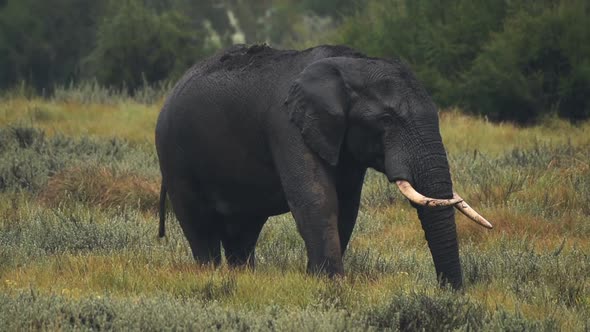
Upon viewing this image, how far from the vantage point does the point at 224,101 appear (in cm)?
913

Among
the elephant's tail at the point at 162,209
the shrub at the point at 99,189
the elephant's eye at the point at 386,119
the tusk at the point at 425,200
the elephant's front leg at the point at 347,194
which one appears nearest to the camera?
the tusk at the point at 425,200

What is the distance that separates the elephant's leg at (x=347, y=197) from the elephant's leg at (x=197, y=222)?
1.17 metres

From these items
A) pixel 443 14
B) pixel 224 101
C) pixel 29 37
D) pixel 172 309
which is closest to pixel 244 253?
pixel 224 101

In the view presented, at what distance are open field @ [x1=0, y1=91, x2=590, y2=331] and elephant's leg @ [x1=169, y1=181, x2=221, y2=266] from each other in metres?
0.27

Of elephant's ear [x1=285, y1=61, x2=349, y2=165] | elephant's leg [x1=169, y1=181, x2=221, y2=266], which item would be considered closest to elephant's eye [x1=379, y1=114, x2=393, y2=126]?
elephant's ear [x1=285, y1=61, x2=349, y2=165]

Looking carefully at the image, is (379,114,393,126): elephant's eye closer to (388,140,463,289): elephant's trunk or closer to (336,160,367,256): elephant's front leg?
(388,140,463,289): elephant's trunk

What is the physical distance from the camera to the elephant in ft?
26.7

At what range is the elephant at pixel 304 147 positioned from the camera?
8.12m

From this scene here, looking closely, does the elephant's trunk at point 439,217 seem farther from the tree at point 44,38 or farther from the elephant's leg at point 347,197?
the tree at point 44,38

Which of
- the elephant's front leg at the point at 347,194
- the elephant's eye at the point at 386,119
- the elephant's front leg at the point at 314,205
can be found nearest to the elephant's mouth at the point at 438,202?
the elephant's eye at the point at 386,119

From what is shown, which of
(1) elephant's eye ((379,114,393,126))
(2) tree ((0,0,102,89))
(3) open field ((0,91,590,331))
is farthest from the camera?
(2) tree ((0,0,102,89))

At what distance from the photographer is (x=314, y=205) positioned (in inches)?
327

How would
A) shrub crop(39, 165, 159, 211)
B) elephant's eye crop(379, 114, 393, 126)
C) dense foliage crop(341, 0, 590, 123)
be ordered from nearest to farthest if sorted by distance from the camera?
elephant's eye crop(379, 114, 393, 126) → shrub crop(39, 165, 159, 211) → dense foliage crop(341, 0, 590, 123)

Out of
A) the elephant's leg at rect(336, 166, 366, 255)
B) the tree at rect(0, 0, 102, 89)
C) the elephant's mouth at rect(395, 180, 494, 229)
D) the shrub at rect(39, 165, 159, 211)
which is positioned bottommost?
the tree at rect(0, 0, 102, 89)
